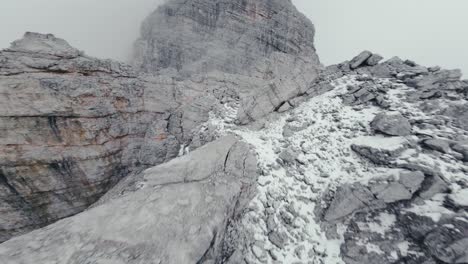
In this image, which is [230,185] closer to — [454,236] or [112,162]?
[454,236]

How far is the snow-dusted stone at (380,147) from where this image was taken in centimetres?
713

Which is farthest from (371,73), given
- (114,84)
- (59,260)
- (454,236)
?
(59,260)

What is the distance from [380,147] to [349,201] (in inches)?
103

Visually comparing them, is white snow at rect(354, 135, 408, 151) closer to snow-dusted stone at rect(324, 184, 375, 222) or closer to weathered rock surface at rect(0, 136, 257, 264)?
snow-dusted stone at rect(324, 184, 375, 222)

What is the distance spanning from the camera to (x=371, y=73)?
12484 mm

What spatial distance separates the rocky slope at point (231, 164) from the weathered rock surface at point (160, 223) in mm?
35

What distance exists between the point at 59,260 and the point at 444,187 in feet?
32.7

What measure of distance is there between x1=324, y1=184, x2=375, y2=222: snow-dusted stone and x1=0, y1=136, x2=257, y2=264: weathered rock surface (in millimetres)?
2829

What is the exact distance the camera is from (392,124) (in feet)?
26.3

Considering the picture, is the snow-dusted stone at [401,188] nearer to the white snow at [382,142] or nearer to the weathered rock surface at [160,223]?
the white snow at [382,142]

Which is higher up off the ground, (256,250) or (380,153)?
(380,153)

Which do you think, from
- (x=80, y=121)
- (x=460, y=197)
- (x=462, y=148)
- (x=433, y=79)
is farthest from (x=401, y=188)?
(x=80, y=121)

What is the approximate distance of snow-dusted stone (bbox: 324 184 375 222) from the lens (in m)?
6.39

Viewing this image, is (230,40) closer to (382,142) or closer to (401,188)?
(382,142)
